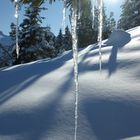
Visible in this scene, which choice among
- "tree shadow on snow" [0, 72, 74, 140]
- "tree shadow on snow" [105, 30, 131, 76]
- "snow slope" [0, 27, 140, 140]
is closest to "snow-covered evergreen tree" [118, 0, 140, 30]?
"tree shadow on snow" [105, 30, 131, 76]

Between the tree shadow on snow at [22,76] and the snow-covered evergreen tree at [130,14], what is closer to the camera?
the tree shadow on snow at [22,76]

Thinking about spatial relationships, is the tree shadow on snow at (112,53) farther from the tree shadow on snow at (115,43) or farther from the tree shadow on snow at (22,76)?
the tree shadow on snow at (22,76)

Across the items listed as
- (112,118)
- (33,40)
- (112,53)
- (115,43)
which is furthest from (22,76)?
(33,40)

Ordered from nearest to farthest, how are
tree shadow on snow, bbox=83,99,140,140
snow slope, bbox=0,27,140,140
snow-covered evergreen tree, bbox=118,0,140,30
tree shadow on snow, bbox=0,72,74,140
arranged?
tree shadow on snow, bbox=83,99,140,140, snow slope, bbox=0,27,140,140, tree shadow on snow, bbox=0,72,74,140, snow-covered evergreen tree, bbox=118,0,140,30

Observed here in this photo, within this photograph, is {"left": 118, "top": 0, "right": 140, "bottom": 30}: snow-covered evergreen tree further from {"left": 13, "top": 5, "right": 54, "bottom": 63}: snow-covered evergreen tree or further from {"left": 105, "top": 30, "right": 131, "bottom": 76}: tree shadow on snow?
{"left": 105, "top": 30, "right": 131, "bottom": 76}: tree shadow on snow

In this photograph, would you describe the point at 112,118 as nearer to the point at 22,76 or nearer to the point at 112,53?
the point at 112,53

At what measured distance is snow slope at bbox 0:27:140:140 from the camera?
17.7 feet

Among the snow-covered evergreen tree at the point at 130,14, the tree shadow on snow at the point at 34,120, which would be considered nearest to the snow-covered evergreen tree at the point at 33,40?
the snow-covered evergreen tree at the point at 130,14

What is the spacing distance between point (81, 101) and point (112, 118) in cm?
79

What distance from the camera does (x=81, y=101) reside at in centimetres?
623

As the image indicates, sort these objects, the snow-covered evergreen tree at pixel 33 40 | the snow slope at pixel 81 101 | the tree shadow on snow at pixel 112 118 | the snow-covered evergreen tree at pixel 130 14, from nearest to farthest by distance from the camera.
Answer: the tree shadow on snow at pixel 112 118, the snow slope at pixel 81 101, the snow-covered evergreen tree at pixel 33 40, the snow-covered evergreen tree at pixel 130 14

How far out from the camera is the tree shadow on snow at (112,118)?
5.18m

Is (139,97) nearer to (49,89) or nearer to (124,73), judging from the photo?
(124,73)

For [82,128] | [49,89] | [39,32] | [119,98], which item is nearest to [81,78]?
[49,89]
